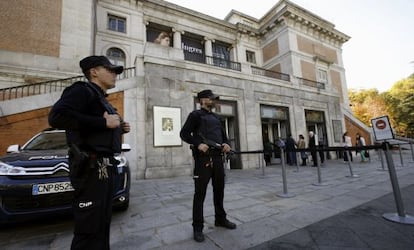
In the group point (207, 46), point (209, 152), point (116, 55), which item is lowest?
point (209, 152)

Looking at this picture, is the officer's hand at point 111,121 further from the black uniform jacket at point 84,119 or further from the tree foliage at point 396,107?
the tree foliage at point 396,107

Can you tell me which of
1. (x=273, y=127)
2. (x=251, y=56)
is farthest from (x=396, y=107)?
(x=273, y=127)

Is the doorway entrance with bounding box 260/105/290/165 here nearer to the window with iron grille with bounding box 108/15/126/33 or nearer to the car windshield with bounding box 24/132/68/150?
the car windshield with bounding box 24/132/68/150

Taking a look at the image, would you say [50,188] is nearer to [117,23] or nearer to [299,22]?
[117,23]

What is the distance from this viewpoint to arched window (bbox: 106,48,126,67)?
14.9 m

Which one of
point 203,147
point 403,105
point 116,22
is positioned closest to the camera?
point 203,147

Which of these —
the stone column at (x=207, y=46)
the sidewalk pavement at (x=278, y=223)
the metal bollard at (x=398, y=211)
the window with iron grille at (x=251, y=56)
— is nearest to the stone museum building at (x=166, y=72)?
the stone column at (x=207, y=46)

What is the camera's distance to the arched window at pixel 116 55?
588 inches

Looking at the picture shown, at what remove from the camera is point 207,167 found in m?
2.63

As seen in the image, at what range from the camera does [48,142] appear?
12.7 ft

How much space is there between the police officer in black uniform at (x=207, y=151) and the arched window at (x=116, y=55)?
1462cm

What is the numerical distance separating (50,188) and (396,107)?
40716 mm

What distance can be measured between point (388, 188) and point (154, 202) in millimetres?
5493

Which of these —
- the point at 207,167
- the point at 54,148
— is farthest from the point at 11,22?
the point at 207,167
